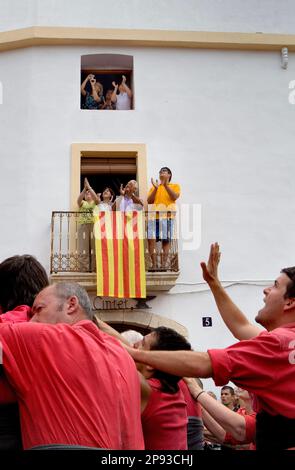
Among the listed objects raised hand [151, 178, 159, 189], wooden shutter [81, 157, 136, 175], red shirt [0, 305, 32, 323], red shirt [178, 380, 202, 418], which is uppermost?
wooden shutter [81, 157, 136, 175]

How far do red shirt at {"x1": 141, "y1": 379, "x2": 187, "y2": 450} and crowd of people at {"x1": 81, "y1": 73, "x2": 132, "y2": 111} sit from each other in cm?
926

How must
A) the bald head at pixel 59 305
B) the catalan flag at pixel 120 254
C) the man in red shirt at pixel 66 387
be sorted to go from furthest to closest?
the catalan flag at pixel 120 254
the bald head at pixel 59 305
the man in red shirt at pixel 66 387

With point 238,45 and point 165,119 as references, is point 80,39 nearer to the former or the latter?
point 165,119

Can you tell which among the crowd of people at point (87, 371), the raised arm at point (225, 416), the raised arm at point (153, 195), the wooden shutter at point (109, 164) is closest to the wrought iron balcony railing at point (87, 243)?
the raised arm at point (153, 195)

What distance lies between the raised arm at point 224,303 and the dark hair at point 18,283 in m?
0.89

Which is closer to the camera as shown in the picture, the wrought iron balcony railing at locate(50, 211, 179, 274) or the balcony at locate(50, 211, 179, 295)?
the balcony at locate(50, 211, 179, 295)

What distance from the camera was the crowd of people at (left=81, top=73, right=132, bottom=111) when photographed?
11.5 m

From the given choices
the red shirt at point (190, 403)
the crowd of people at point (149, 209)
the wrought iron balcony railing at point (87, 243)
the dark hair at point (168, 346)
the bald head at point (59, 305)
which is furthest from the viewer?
the crowd of people at point (149, 209)

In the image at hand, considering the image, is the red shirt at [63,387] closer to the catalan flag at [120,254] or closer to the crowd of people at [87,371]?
the crowd of people at [87,371]

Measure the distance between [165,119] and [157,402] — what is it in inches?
352

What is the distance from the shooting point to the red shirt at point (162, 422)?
2736 mm
